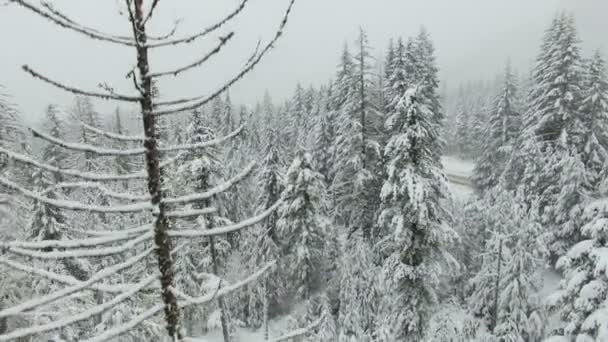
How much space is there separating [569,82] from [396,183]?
18.1m

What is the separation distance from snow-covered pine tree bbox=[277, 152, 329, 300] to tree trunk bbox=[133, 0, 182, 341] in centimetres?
1515

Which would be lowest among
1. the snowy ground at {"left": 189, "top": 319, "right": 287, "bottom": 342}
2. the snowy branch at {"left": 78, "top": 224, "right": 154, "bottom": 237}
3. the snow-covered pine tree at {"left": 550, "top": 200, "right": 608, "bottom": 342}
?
the snowy ground at {"left": 189, "top": 319, "right": 287, "bottom": 342}

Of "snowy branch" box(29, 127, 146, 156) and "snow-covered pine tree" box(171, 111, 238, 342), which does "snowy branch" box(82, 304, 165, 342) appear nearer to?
"snowy branch" box(29, 127, 146, 156)

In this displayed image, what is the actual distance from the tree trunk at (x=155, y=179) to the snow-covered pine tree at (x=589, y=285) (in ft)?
37.1

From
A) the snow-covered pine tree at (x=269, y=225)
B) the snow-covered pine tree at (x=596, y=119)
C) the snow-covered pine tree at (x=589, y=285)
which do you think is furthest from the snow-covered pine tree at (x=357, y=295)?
the snow-covered pine tree at (x=596, y=119)

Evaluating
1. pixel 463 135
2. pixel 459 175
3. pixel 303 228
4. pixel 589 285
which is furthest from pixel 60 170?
pixel 463 135

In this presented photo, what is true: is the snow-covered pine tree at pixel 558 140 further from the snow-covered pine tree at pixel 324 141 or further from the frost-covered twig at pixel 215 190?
the frost-covered twig at pixel 215 190

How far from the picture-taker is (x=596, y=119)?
77.1ft

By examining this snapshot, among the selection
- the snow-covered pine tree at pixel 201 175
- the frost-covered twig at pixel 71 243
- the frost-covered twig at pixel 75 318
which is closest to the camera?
the frost-covered twig at pixel 75 318

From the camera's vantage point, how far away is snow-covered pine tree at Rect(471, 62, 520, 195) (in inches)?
1298

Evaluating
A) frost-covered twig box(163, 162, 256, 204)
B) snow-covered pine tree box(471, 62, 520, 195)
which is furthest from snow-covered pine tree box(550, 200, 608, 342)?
snow-covered pine tree box(471, 62, 520, 195)

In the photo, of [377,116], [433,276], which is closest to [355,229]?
[377,116]

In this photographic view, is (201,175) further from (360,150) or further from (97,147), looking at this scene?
(97,147)

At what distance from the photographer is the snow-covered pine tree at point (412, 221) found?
14.1m
